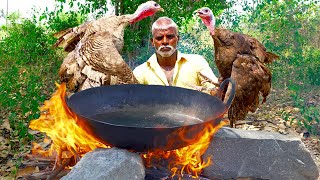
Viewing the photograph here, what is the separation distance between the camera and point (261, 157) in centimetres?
323

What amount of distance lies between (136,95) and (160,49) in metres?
0.79

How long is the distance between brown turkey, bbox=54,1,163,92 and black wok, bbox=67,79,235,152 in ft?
2.03

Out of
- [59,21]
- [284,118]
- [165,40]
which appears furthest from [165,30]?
[59,21]

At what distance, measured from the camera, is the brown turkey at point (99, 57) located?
3.78 metres

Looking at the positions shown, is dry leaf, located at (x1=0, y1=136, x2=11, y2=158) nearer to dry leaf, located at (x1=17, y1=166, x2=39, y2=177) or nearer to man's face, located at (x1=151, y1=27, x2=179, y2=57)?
dry leaf, located at (x1=17, y1=166, x2=39, y2=177)

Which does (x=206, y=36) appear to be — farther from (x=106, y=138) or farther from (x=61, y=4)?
(x=106, y=138)

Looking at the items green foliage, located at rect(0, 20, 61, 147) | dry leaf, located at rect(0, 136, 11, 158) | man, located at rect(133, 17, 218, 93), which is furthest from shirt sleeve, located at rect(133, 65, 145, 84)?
green foliage, located at rect(0, 20, 61, 147)

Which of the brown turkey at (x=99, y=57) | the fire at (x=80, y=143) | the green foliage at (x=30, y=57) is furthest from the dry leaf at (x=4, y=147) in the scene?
the green foliage at (x=30, y=57)

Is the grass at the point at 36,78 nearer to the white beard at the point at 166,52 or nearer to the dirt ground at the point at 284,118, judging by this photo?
the dirt ground at the point at 284,118

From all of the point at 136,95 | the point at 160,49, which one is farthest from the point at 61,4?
the point at 136,95

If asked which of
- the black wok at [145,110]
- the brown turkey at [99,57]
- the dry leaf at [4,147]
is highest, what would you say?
the brown turkey at [99,57]

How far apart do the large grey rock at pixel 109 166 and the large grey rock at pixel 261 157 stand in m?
1.02

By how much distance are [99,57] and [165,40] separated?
2.40ft

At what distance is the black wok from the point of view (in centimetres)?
245
